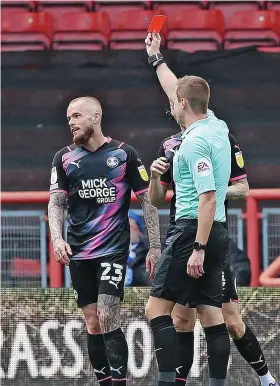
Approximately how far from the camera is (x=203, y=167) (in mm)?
6129

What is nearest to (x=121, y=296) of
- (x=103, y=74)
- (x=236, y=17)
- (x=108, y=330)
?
(x=108, y=330)

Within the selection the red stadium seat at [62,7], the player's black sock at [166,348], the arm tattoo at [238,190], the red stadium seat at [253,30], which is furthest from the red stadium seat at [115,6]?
the player's black sock at [166,348]

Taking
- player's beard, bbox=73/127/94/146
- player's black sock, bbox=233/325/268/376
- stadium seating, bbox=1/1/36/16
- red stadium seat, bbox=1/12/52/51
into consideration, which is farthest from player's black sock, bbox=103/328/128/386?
stadium seating, bbox=1/1/36/16

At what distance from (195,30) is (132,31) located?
72cm

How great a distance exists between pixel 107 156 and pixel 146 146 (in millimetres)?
3582

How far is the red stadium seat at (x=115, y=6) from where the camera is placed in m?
13.6

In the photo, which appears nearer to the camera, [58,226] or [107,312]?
[107,312]

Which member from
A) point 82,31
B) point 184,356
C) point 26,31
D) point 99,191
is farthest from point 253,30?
point 184,356

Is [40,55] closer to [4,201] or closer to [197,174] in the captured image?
[4,201]

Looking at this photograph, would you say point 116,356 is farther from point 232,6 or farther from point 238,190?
point 232,6

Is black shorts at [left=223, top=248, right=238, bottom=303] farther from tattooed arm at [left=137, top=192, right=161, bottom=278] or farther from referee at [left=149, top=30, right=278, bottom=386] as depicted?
tattooed arm at [left=137, top=192, right=161, bottom=278]

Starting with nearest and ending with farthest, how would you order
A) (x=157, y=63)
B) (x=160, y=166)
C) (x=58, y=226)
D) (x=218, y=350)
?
(x=160, y=166)
(x=218, y=350)
(x=58, y=226)
(x=157, y=63)

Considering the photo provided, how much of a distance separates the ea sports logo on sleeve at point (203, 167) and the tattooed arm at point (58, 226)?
1206mm

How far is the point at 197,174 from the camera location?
6.13 metres
